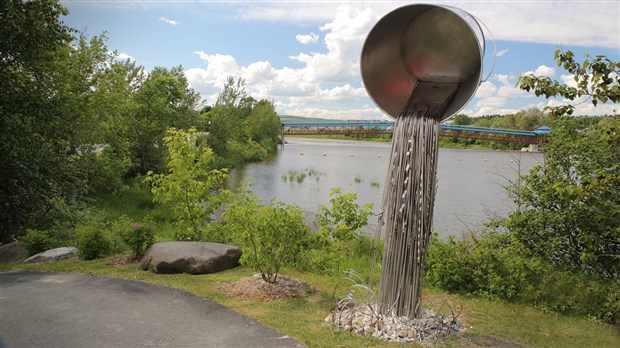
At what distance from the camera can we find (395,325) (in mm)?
5719

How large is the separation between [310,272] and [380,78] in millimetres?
4587

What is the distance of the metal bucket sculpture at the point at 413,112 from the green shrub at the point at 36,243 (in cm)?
832

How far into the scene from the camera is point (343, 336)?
5711mm

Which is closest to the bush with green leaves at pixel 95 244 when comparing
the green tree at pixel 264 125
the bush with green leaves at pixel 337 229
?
the bush with green leaves at pixel 337 229

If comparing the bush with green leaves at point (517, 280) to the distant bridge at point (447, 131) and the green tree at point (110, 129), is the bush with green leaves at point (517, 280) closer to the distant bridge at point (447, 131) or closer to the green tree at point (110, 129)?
the distant bridge at point (447, 131)

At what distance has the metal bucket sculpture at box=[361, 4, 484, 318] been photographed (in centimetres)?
555

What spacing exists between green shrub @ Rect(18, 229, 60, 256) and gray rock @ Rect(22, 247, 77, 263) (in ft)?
1.84

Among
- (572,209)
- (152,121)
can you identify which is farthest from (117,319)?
(152,121)

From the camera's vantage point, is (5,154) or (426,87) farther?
Answer: (5,154)

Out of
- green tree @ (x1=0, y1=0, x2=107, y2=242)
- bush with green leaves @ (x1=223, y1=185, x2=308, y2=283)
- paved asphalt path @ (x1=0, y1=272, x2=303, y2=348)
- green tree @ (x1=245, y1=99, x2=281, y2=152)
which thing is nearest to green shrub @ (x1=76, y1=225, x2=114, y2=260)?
paved asphalt path @ (x1=0, y1=272, x2=303, y2=348)

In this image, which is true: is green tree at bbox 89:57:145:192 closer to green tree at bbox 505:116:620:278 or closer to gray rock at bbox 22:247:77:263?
gray rock at bbox 22:247:77:263

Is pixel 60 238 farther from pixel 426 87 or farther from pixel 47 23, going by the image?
pixel 426 87

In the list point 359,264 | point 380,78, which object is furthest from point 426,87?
point 359,264

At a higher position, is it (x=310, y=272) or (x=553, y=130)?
(x=553, y=130)
